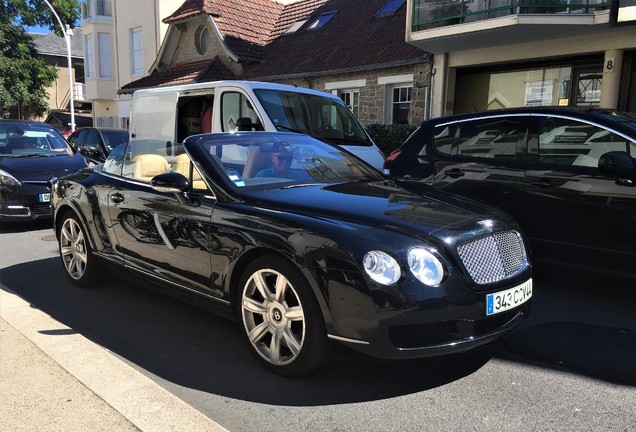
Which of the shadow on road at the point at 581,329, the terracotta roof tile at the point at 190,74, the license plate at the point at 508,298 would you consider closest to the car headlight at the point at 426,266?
the license plate at the point at 508,298

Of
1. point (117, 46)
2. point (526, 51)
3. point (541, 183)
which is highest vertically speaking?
point (117, 46)

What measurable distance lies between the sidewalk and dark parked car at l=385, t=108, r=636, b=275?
11.2 feet

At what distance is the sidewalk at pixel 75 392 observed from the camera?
267 centimetres

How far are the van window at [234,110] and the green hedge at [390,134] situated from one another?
5642 mm

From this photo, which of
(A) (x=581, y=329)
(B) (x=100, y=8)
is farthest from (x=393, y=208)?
(B) (x=100, y=8)

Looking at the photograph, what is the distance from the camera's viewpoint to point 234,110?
26.0 feet

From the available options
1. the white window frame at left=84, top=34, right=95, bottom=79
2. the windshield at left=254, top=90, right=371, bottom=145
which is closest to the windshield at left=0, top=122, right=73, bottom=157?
the windshield at left=254, top=90, right=371, bottom=145

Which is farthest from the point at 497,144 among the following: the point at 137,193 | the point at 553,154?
the point at 137,193

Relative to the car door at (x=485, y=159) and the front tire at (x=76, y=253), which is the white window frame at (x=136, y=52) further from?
the car door at (x=485, y=159)

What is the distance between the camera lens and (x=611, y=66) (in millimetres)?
10594

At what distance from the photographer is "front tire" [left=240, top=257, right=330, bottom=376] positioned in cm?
299

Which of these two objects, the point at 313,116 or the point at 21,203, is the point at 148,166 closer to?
the point at 313,116

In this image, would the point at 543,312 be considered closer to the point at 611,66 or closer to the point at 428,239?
the point at 428,239

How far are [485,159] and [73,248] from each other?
4.16 m
